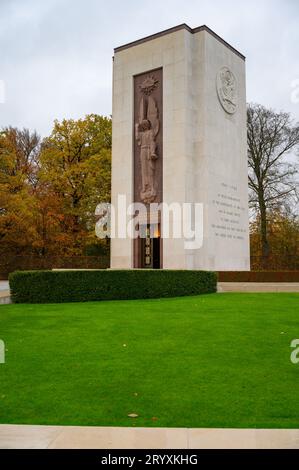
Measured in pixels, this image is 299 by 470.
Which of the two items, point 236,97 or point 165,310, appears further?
point 236,97

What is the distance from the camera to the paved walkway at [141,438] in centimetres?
407

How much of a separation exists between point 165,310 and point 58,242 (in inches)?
989

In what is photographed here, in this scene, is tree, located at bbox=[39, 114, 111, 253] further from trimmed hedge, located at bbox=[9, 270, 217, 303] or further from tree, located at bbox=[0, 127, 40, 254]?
trimmed hedge, located at bbox=[9, 270, 217, 303]

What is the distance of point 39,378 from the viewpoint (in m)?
6.67

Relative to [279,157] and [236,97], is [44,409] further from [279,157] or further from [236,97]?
[279,157]

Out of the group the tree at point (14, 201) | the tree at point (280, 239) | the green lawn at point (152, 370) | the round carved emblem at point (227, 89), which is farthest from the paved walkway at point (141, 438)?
the tree at point (280, 239)

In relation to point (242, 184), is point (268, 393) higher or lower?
lower

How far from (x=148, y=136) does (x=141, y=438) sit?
24.3m

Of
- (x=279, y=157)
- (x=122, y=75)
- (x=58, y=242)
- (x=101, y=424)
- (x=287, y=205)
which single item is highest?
(x=122, y=75)

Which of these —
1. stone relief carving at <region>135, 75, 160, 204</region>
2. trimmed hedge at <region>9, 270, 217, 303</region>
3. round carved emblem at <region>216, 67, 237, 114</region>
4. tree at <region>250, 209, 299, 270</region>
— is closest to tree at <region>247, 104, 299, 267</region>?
tree at <region>250, 209, 299, 270</region>

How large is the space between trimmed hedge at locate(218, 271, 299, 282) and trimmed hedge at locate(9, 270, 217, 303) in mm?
5079

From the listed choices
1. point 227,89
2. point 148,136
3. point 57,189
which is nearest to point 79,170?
point 57,189

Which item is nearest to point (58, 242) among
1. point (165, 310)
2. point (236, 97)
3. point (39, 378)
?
point (236, 97)
